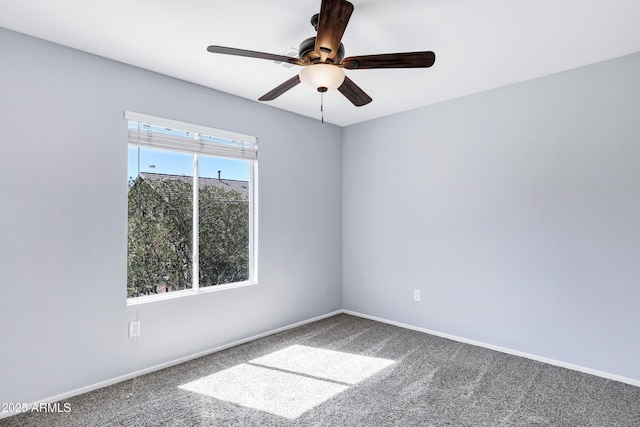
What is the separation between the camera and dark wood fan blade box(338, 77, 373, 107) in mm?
2168

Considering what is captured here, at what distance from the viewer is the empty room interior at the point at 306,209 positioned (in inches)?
84.0

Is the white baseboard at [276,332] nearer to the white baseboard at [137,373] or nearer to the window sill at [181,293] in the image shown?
the white baseboard at [137,373]

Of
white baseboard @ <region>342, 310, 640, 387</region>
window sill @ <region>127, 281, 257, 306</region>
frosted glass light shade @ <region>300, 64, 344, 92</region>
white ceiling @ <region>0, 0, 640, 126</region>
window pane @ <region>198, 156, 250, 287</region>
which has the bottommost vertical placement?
white baseboard @ <region>342, 310, 640, 387</region>

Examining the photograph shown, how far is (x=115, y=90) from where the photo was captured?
8.52 feet

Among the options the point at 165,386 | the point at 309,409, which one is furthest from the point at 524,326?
the point at 165,386

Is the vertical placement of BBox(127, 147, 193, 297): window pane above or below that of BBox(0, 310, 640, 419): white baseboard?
above

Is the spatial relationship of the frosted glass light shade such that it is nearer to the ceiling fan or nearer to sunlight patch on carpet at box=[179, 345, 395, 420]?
the ceiling fan

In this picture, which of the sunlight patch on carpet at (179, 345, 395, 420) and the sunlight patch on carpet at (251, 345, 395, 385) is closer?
the sunlight patch on carpet at (179, 345, 395, 420)

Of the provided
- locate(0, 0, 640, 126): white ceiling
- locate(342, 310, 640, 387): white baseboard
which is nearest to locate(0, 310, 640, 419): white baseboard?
Result: locate(342, 310, 640, 387): white baseboard

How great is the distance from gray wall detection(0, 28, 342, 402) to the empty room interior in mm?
13

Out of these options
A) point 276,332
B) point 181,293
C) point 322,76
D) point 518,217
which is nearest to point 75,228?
point 181,293

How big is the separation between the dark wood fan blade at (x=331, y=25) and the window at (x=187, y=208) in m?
1.71

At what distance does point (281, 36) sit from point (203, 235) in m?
1.88

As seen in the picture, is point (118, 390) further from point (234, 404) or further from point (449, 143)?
point (449, 143)
